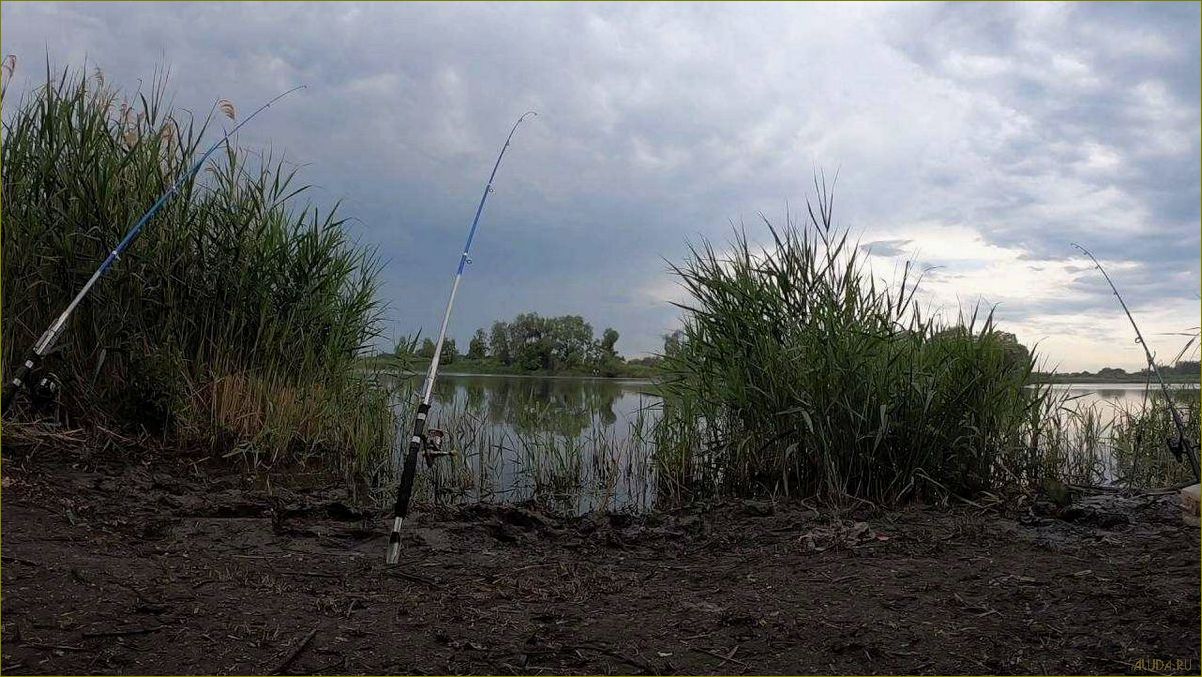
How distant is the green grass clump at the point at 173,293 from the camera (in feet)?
17.8

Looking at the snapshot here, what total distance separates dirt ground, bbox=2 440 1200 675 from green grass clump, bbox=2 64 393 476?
3.08 ft

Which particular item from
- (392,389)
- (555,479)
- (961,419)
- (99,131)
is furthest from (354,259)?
(961,419)

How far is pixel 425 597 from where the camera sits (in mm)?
3146

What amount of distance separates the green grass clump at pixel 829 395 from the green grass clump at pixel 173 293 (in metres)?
2.65

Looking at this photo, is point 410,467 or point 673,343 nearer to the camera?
point 410,467

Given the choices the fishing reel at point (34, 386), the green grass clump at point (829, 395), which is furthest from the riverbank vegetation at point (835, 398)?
the fishing reel at point (34, 386)

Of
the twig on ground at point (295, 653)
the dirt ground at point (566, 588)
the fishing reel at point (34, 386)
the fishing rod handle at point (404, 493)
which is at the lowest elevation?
the twig on ground at point (295, 653)

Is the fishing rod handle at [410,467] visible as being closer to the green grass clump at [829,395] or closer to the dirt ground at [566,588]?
the dirt ground at [566,588]

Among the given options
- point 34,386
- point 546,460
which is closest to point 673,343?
point 546,460

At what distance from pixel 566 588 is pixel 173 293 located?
12.9 ft

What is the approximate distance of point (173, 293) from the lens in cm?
575

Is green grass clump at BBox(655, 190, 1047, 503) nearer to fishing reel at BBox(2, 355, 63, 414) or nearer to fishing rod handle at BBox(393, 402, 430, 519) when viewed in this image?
fishing rod handle at BBox(393, 402, 430, 519)

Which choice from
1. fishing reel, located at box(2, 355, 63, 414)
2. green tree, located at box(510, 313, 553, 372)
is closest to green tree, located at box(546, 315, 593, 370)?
green tree, located at box(510, 313, 553, 372)

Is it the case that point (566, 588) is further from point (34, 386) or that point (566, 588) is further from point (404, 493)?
Answer: point (34, 386)
